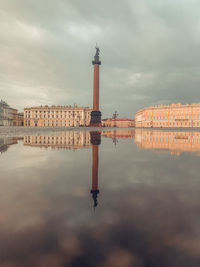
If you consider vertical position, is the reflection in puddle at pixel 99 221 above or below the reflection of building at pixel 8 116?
below

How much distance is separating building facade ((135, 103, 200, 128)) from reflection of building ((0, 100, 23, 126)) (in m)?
74.7

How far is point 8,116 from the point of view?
9244cm

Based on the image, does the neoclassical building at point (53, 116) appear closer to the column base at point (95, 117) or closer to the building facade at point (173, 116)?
the building facade at point (173, 116)

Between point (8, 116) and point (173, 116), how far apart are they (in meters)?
88.6

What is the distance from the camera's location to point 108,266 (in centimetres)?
153

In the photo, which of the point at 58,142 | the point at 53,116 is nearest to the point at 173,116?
the point at 53,116

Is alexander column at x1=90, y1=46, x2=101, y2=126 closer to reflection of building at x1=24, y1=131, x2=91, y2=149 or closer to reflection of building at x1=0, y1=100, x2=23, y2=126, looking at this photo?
reflection of building at x1=24, y1=131, x2=91, y2=149

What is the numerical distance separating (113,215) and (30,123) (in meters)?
112

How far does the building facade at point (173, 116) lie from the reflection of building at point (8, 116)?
245 feet

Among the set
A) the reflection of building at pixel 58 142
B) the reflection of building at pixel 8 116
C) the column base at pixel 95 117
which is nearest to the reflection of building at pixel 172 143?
the reflection of building at pixel 58 142

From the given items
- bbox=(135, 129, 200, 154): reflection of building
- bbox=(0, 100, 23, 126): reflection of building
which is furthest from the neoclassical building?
bbox=(135, 129, 200, 154): reflection of building

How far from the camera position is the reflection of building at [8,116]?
83387 mm

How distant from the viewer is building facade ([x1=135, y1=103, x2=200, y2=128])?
80.1 meters

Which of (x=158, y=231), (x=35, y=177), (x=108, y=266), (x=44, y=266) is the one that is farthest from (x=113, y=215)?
(x=35, y=177)
